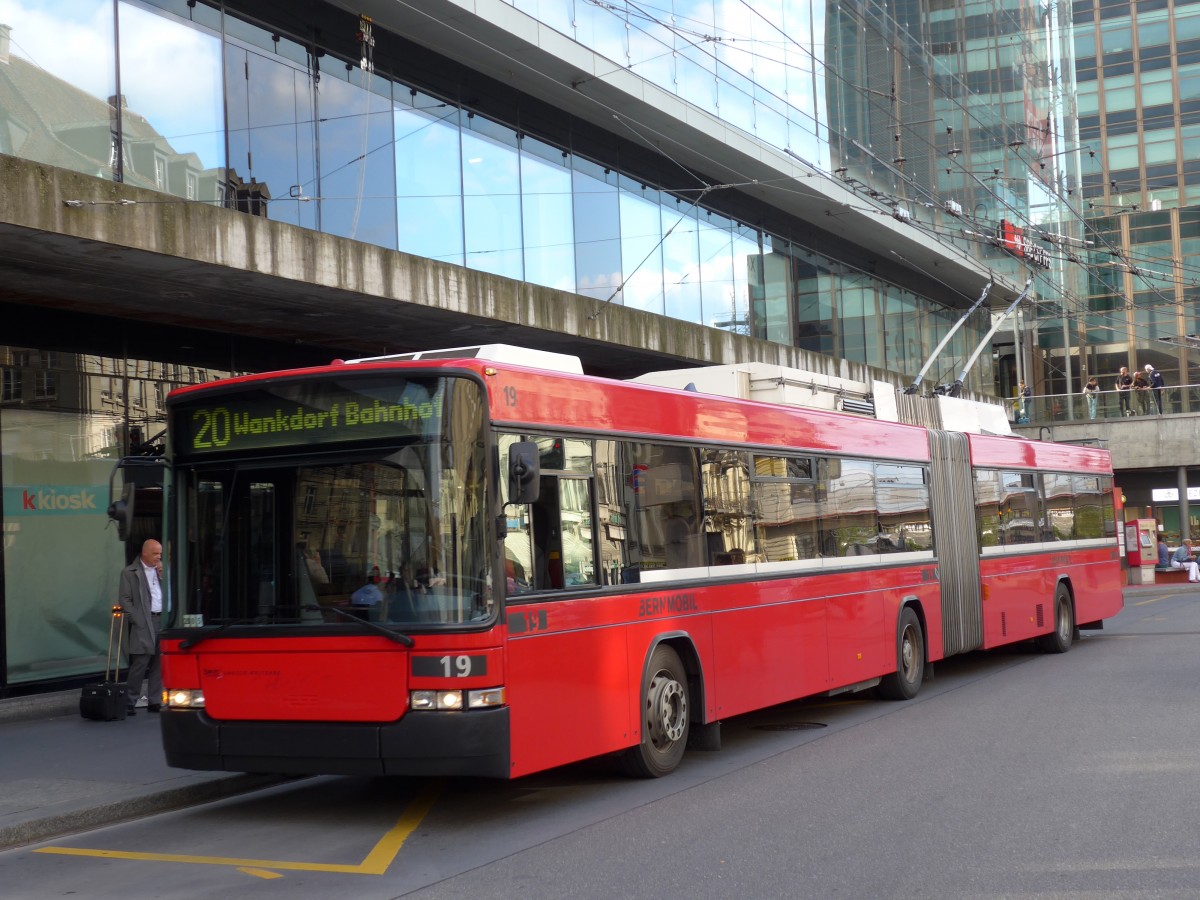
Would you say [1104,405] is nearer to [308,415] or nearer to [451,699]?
[308,415]

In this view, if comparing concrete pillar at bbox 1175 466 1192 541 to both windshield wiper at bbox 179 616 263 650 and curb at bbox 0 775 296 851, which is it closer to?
curb at bbox 0 775 296 851

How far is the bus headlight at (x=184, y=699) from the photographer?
27.3 ft

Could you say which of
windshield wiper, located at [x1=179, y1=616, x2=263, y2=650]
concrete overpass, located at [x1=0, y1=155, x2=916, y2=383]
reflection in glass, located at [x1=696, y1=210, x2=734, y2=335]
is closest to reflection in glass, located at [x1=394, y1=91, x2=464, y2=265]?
concrete overpass, located at [x1=0, y1=155, x2=916, y2=383]

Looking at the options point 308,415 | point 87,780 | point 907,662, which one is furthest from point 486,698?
point 907,662

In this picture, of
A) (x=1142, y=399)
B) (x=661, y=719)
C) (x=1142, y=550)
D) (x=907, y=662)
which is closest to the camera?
(x=661, y=719)

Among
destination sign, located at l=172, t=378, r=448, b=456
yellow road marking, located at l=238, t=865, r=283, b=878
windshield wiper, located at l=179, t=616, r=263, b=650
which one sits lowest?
yellow road marking, located at l=238, t=865, r=283, b=878

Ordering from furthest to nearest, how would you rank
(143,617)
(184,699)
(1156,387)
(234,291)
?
(1156,387) < (234,291) < (143,617) < (184,699)

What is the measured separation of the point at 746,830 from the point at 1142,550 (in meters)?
37.1

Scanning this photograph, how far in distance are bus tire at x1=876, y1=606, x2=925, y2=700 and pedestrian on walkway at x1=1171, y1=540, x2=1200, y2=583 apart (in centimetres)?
2938

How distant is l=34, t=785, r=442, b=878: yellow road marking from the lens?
7.04 metres

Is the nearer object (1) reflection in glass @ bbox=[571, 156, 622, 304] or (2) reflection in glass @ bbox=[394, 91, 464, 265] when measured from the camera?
(2) reflection in glass @ bbox=[394, 91, 464, 265]

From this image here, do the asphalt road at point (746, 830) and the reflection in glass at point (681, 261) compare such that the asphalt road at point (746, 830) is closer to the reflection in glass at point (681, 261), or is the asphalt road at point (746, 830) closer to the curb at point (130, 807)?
the curb at point (130, 807)

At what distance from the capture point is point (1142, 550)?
4134cm

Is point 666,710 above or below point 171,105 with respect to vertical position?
below
